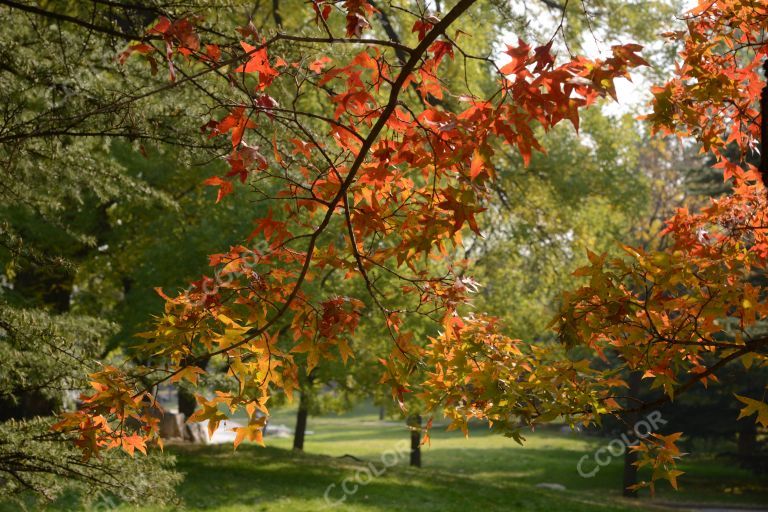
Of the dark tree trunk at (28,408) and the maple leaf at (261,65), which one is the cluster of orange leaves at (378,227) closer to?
the maple leaf at (261,65)

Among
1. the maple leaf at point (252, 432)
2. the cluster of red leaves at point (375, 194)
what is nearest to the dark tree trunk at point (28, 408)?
the cluster of red leaves at point (375, 194)

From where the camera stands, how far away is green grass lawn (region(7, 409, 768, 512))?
9.59 metres

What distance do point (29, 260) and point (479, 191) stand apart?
126 inches

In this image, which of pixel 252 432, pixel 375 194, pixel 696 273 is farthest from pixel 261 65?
pixel 696 273

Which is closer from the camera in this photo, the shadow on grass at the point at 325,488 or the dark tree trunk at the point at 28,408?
the dark tree trunk at the point at 28,408

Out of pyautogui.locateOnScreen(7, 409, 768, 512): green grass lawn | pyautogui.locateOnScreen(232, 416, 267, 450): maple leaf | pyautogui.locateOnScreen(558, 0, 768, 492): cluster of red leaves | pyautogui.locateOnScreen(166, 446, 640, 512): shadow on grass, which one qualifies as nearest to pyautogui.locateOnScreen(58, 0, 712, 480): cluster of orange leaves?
pyautogui.locateOnScreen(232, 416, 267, 450): maple leaf

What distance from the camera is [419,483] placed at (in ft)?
38.6

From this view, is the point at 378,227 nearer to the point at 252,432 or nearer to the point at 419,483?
the point at 252,432

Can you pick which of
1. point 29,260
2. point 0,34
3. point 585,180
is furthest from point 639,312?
point 585,180

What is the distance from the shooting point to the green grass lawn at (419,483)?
378 inches

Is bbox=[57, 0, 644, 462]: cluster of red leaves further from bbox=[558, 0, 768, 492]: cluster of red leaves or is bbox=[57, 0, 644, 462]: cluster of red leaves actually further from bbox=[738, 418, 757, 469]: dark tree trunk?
bbox=[738, 418, 757, 469]: dark tree trunk

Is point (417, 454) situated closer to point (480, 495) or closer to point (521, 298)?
point (521, 298)

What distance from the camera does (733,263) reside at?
3.25 m

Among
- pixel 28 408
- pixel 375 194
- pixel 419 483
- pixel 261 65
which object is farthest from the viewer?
pixel 419 483
